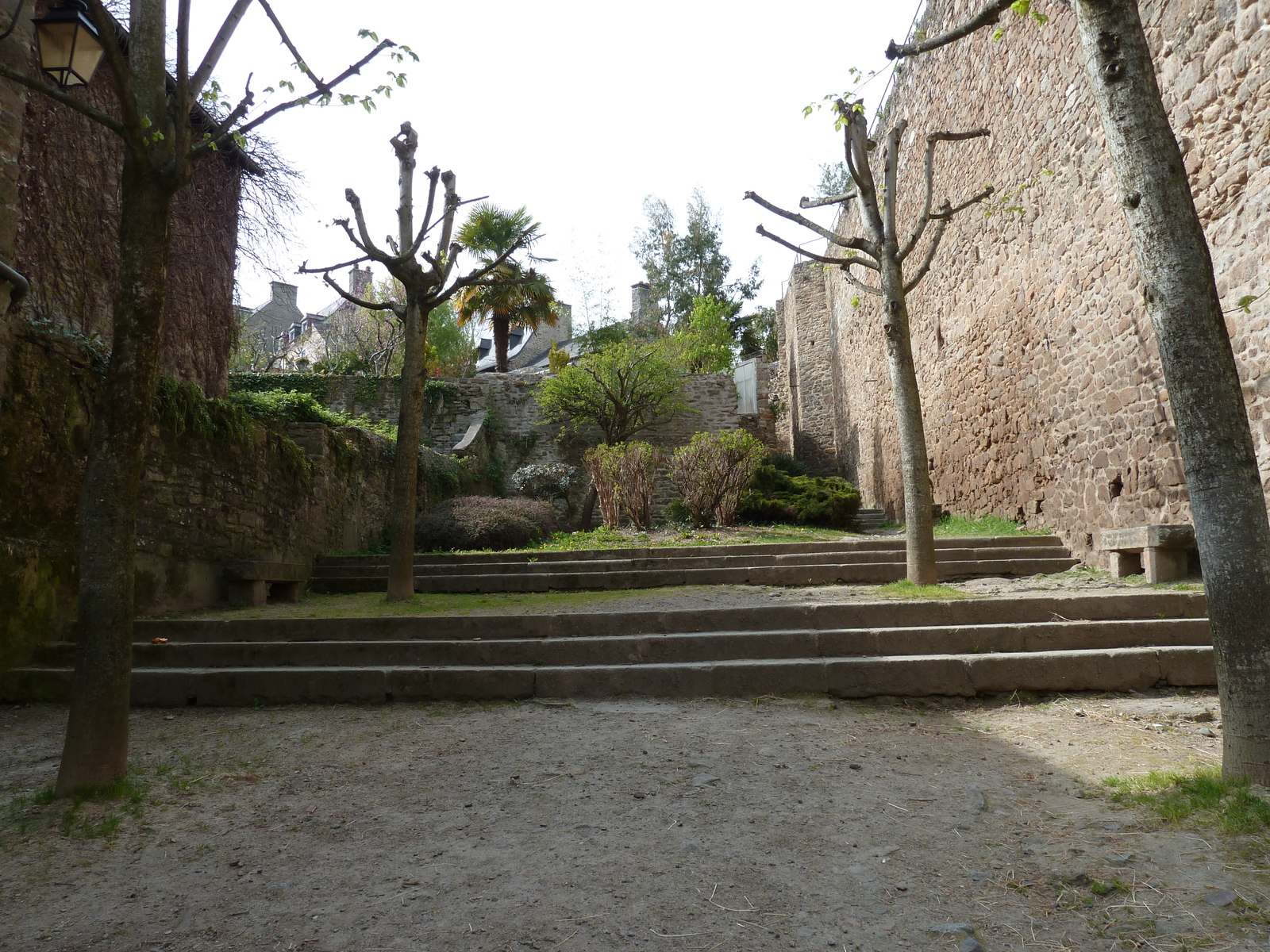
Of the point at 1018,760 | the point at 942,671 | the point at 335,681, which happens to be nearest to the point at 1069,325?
the point at 942,671

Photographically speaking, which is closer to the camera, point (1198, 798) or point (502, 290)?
point (1198, 798)

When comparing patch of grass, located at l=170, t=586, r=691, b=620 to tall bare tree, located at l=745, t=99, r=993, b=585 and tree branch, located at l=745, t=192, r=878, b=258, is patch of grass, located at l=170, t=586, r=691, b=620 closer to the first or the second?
tall bare tree, located at l=745, t=99, r=993, b=585

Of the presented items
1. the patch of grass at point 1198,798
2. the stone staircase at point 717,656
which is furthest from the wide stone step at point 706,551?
the patch of grass at point 1198,798

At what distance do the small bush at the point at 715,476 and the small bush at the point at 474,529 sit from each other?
2.26 m

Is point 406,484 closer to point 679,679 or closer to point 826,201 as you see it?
point 679,679

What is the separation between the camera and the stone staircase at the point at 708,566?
737cm

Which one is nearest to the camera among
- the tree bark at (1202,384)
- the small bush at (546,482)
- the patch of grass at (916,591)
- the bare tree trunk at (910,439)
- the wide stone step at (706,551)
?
the tree bark at (1202,384)

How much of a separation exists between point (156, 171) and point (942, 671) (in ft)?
14.5

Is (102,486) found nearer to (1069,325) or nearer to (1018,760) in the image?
(1018,760)

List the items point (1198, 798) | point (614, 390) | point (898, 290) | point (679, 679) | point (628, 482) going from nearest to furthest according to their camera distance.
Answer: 1. point (1198, 798)
2. point (679, 679)
3. point (898, 290)
4. point (628, 482)
5. point (614, 390)

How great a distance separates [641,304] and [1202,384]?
31269mm

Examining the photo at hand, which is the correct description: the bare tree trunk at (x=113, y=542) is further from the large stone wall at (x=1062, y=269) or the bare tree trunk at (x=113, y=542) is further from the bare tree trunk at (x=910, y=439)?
the large stone wall at (x=1062, y=269)

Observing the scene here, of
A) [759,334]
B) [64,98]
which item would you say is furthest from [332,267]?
[759,334]

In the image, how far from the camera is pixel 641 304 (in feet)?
109
